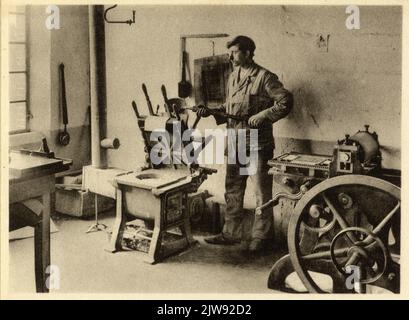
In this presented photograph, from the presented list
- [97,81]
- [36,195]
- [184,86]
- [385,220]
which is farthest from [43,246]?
[385,220]

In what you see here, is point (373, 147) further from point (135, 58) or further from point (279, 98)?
point (135, 58)

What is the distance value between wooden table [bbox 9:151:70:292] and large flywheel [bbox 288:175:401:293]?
1415 millimetres

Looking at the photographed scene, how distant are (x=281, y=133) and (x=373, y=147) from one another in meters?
0.88

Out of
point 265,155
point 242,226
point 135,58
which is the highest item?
point 135,58

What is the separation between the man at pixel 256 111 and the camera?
382 centimetres

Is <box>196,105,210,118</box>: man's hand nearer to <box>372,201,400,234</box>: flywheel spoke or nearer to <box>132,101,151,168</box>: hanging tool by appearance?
<box>132,101,151,168</box>: hanging tool

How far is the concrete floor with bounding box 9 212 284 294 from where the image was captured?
3.44m

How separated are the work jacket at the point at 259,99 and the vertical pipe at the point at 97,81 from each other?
1.09 metres

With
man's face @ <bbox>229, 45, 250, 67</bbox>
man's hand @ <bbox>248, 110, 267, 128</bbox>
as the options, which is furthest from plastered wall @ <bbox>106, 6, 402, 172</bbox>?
man's hand @ <bbox>248, 110, 267, 128</bbox>

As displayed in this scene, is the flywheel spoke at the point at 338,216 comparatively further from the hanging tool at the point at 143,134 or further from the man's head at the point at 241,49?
the hanging tool at the point at 143,134

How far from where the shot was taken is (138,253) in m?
3.97

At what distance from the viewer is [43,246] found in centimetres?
328
